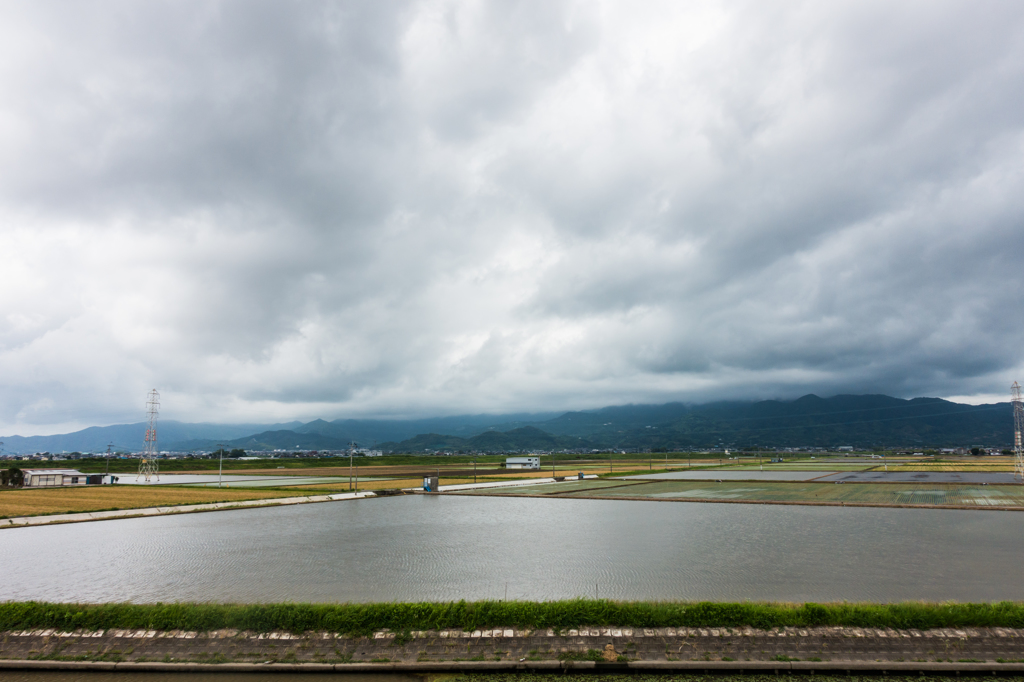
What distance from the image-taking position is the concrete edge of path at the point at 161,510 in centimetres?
3919

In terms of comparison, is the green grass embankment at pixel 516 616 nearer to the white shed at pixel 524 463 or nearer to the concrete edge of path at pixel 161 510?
the concrete edge of path at pixel 161 510

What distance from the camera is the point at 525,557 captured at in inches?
987

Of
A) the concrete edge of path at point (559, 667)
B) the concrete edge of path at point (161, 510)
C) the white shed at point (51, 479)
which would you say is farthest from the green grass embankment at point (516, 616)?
the white shed at point (51, 479)

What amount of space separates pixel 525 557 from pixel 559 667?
499 inches

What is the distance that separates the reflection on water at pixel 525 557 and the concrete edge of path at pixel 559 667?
417 cm

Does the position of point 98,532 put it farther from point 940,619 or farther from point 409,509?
point 940,619

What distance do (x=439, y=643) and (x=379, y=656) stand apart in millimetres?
1431

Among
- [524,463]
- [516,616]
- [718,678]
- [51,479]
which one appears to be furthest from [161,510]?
[524,463]

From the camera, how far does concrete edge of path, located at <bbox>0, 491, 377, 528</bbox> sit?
39.2 meters

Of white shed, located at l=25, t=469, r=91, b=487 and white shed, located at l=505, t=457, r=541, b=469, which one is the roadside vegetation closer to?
white shed, located at l=25, t=469, r=91, b=487

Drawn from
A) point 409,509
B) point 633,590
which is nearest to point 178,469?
point 409,509

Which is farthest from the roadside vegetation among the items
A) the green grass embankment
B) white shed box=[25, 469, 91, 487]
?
white shed box=[25, 469, 91, 487]

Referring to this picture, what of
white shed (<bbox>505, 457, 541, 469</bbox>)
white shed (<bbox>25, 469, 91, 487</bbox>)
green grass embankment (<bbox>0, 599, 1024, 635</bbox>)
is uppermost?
green grass embankment (<bbox>0, 599, 1024, 635</bbox>)

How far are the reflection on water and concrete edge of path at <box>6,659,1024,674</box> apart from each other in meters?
4.17
